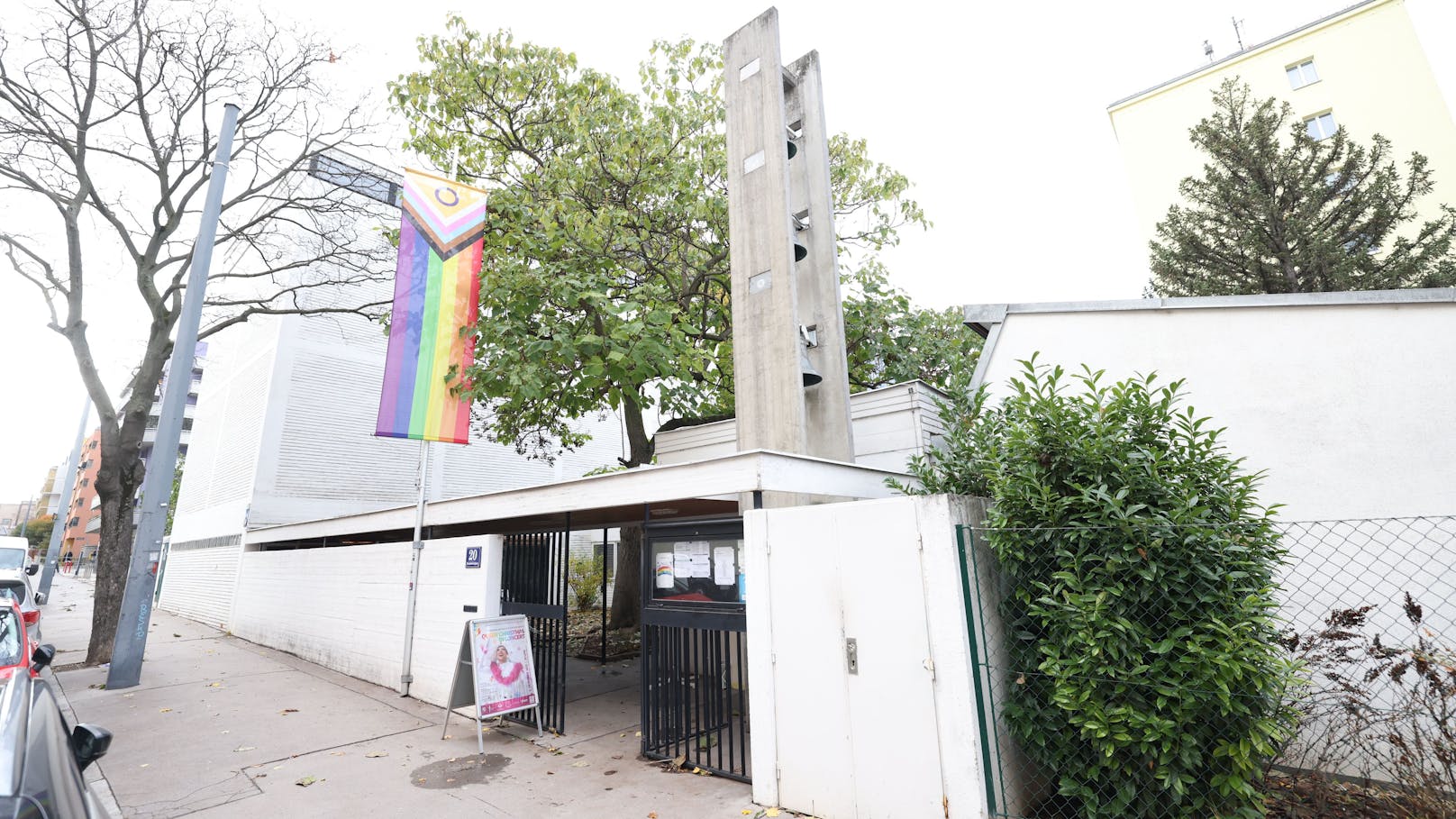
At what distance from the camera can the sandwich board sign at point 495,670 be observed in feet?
20.8

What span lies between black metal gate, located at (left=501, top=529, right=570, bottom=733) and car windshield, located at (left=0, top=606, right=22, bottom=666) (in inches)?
172

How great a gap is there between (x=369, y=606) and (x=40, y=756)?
8812 mm

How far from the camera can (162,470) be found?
30.8 feet

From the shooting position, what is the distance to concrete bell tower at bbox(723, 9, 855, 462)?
6.81m

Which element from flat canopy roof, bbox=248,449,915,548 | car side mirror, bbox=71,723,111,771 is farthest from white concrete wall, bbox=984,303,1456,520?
car side mirror, bbox=71,723,111,771

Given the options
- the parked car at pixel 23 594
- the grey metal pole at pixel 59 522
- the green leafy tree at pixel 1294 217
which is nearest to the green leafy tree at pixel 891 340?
the green leafy tree at pixel 1294 217

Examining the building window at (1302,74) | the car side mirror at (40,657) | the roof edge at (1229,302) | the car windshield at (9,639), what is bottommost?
the car side mirror at (40,657)

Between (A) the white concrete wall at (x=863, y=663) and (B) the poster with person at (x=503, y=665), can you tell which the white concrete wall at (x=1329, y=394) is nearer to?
(A) the white concrete wall at (x=863, y=663)

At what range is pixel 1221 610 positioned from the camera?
374cm

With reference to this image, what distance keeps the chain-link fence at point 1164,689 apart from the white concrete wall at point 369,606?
5603mm

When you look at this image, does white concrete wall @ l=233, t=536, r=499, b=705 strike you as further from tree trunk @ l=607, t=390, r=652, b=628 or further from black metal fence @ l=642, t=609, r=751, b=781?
tree trunk @ l=607, t=390, r=652, b=628

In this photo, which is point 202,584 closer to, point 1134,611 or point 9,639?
point 9,639

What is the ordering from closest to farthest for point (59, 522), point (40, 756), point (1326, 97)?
1. point (40, 756)
2. point (1326, 97)
3. point (59, 522)

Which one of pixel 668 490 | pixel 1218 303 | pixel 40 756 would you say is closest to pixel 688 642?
pixel 668 490
